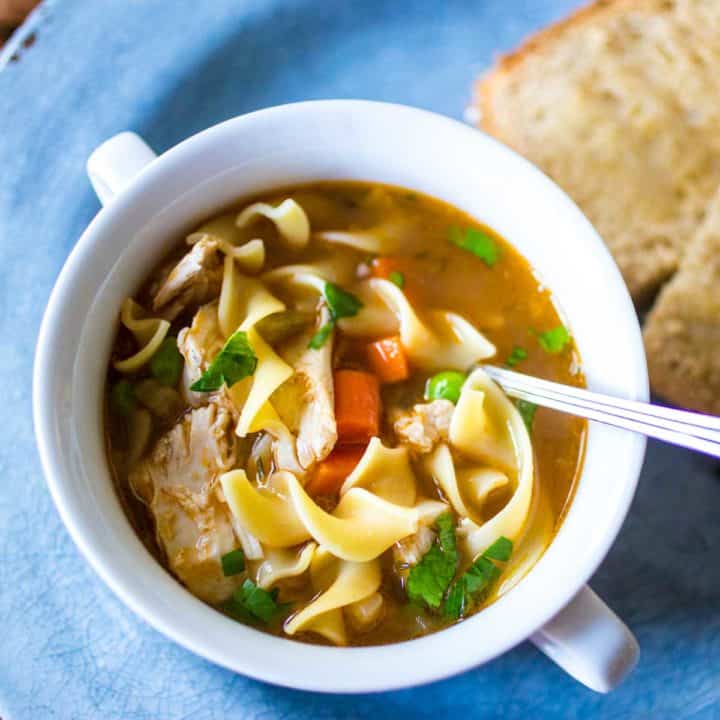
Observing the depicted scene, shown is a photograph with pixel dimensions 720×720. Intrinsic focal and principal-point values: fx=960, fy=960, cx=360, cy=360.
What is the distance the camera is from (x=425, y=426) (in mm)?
2662

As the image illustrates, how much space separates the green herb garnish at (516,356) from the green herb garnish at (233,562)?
0.95 m

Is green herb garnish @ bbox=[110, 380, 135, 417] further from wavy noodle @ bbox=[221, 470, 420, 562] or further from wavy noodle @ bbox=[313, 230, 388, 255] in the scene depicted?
wavy noodle @ bbox=[313, 230, 388, 255]

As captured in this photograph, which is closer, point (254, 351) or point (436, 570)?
point (436, 570)

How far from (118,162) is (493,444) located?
130 centimetres

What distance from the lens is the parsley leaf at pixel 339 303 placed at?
2746 millimetres

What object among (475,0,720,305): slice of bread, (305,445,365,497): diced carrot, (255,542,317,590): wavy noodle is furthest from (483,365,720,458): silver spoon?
(475,0,720,305): slice of bread

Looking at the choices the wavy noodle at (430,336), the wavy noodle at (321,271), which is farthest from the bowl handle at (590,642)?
the wavy noodle at (321,271)

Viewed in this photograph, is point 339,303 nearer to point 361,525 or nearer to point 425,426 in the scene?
point 425,426

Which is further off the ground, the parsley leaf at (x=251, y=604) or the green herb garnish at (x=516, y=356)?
the parsley leaf at (x=251, y=604)

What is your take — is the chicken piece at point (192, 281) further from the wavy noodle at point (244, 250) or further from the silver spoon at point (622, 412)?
the silver spoon at point (622, 412)

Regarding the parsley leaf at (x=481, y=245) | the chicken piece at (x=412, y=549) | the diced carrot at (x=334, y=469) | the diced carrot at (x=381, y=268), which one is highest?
the diced carrot at (x=381, y=268)

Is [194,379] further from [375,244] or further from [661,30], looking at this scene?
[661,30]

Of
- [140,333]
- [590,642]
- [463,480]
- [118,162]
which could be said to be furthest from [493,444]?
[118,162]

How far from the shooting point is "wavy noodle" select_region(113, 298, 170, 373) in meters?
2.60
